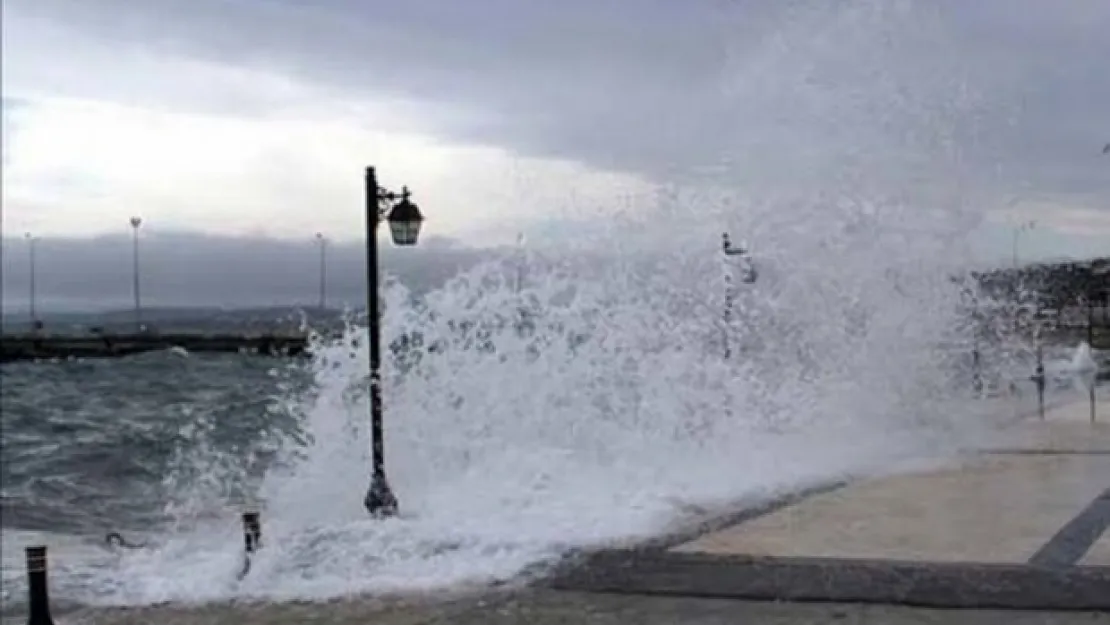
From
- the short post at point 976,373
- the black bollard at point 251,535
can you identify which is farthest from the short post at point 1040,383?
the black bollard at point 251,535

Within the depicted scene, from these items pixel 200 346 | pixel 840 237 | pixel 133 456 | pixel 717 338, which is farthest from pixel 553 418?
A: pixel 200 346

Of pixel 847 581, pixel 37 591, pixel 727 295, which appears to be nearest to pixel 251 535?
pixel 37 591

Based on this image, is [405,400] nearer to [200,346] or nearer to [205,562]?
[205,562]

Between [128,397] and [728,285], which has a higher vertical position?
[728,285]

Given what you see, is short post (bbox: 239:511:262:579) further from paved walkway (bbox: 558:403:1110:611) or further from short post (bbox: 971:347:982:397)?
short post (bbox: 971:347:982:397)

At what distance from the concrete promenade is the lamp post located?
251 cm

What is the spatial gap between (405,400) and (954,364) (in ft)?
31.1

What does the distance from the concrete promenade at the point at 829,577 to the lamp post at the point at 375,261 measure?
8.24ft

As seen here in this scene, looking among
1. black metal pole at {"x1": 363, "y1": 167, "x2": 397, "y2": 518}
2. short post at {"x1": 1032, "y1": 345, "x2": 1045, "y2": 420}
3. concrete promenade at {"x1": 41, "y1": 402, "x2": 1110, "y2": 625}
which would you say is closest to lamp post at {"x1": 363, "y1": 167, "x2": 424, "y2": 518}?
black metal pole at {"x1": 363, "y1": 167, "x2": 397, "y2": 518}

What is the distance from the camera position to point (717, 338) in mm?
19891

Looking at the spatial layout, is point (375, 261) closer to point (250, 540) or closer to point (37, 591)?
point (250, 540)

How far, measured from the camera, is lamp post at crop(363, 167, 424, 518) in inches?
498

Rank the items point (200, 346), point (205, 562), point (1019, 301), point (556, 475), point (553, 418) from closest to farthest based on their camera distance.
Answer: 1. point (205, 562)
2. point (556, 475)
3. point (553, 418)
4. point (1019, 301)
5. point (200, 346)

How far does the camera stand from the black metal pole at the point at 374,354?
12.8 meters
